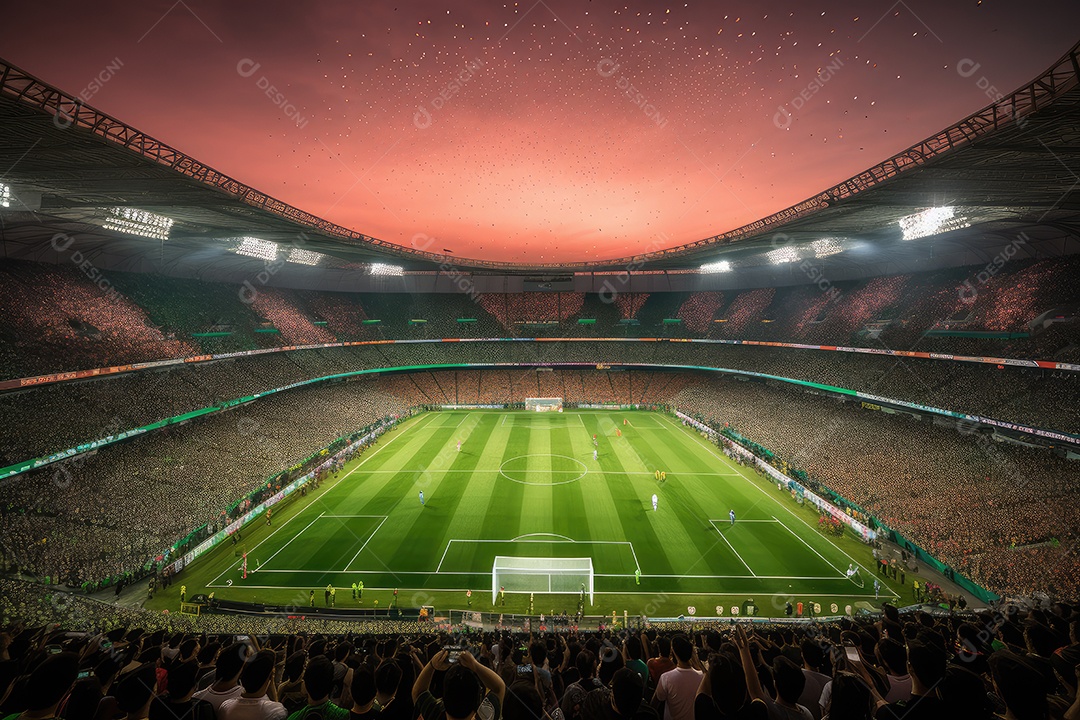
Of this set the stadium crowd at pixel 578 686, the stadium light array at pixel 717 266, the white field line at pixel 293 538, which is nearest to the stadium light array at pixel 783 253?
the stadium light array at pixel 717 266

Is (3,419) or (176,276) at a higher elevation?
(176,276)

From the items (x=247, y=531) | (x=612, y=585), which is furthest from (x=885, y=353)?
(x=247, y=531)

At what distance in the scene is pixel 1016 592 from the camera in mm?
16109

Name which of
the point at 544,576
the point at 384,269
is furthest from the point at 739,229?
the point at 384,269

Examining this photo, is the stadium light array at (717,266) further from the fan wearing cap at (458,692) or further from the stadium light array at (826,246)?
the fan wearing cap at (458,692)

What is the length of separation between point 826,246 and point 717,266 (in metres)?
16.8

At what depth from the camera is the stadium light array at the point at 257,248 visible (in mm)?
33688

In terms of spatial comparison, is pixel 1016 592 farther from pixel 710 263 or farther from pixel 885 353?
pixel 710 263

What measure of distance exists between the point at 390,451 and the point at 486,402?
1889cm

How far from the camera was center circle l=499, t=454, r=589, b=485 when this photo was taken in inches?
1164

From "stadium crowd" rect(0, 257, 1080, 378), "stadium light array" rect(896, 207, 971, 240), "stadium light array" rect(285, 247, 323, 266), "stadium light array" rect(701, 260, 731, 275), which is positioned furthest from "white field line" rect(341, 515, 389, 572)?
"stadium light array" rect(701, 260, 731, 275)

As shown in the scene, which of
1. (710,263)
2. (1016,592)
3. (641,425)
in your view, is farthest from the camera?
(710,263)

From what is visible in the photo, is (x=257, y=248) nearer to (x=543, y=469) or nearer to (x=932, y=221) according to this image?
(x=543, y=469)

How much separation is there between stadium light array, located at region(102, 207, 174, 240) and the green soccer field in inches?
683
